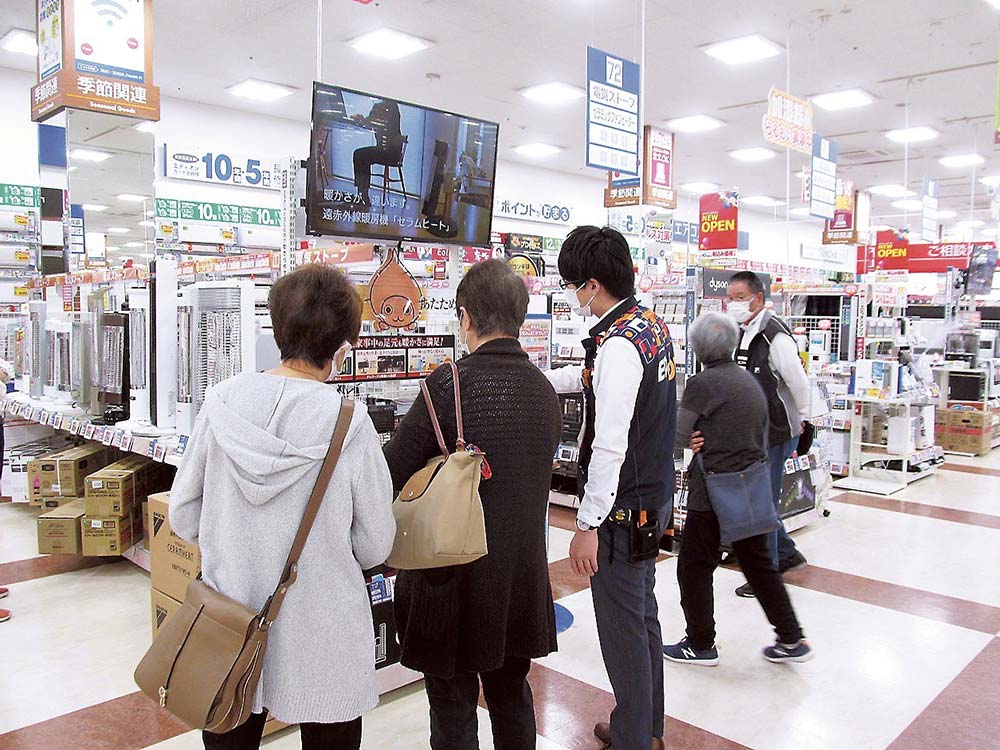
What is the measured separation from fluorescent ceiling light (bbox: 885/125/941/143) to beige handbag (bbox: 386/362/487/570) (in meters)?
13.3

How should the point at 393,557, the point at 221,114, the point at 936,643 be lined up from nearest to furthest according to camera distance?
the point at 393,557 → the point at 936,643 → the point at 221,114

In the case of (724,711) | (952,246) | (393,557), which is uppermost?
(952,246)

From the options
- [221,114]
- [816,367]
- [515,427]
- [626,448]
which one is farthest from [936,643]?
[221,114]

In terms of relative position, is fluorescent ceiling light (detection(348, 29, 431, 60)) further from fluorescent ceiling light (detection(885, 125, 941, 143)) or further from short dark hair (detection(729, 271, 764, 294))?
fluorescent ceiling light (detection(885, 125, 941, 143))

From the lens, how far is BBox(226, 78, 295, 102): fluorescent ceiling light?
10227 mm

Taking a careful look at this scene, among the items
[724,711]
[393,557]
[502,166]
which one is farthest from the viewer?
[502,166]

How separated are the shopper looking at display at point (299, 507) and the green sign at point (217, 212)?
856 centimetres

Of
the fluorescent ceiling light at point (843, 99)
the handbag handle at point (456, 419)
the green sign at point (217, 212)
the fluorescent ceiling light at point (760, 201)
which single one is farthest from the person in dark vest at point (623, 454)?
the fluorescent ceiling light at point (760, 201)

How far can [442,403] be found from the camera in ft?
6.48

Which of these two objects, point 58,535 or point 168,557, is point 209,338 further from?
point 58,535

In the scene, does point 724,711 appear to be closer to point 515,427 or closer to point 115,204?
point 515,427

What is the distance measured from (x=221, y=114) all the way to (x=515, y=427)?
1094cm

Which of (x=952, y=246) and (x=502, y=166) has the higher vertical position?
(x=502, y=166)

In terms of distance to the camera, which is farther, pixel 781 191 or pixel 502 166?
pixel 781 191
